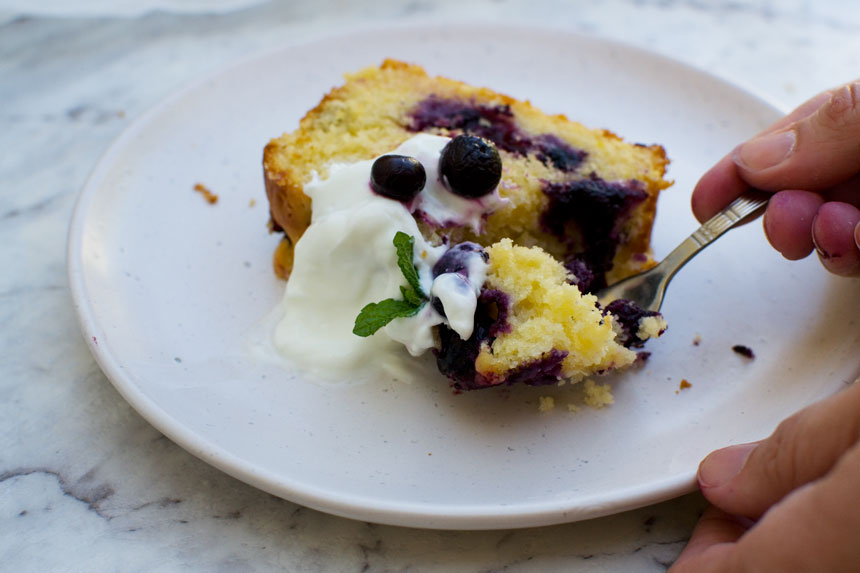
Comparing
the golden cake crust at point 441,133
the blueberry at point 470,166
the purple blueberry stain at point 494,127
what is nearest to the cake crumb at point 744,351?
the golden cake crust at point 441,133

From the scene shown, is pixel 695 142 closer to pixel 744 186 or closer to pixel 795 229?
pixel 744 186

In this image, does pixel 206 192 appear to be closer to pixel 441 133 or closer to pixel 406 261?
pixel 441 133

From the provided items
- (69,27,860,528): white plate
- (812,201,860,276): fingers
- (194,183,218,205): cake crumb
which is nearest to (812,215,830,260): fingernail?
(812,201,860,276): fingers

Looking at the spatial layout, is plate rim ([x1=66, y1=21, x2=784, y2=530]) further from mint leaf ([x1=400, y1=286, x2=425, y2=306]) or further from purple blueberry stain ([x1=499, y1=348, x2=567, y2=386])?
mint leaf ([x1=400, y1=286, x2=425, y2=306])

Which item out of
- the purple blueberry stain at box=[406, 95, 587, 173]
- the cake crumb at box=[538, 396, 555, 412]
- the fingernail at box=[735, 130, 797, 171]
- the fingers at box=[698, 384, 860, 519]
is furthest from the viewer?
the purple blueberry stain at box=[406, 95, 587, 173]

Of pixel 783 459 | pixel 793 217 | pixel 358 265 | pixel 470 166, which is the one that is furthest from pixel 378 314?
pixel 793 217

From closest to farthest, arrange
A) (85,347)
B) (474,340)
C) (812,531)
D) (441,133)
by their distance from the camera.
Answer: (812,531)
(474,340)
(85,347)
(441,133)
